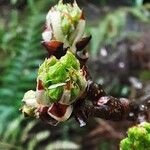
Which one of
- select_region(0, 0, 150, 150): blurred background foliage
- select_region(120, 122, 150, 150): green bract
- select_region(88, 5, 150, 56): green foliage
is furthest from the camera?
select_region(88, 5, 150, 56): green foliage

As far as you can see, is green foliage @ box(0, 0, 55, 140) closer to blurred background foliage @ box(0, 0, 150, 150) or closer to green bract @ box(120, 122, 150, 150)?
blurred background foliage @ box(0, 0, 150, 150)

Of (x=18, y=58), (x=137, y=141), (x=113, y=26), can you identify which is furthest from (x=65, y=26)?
(x=113, y=26)

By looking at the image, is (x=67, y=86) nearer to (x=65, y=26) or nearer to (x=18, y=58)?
(x=65, y=26)

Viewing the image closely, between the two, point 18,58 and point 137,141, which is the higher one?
point 137,141

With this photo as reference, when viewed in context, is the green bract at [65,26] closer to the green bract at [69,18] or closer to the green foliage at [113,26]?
the green bract at [69,18]

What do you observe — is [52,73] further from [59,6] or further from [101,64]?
[101,64]

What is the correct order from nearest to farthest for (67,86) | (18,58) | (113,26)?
(67,86) → (18,58) → (113,26)

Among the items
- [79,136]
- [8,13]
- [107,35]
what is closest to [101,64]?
[107,35]

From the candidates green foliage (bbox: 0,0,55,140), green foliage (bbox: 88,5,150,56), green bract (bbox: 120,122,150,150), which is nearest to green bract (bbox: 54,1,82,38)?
green bract (bbox: 120,122,150,150)
